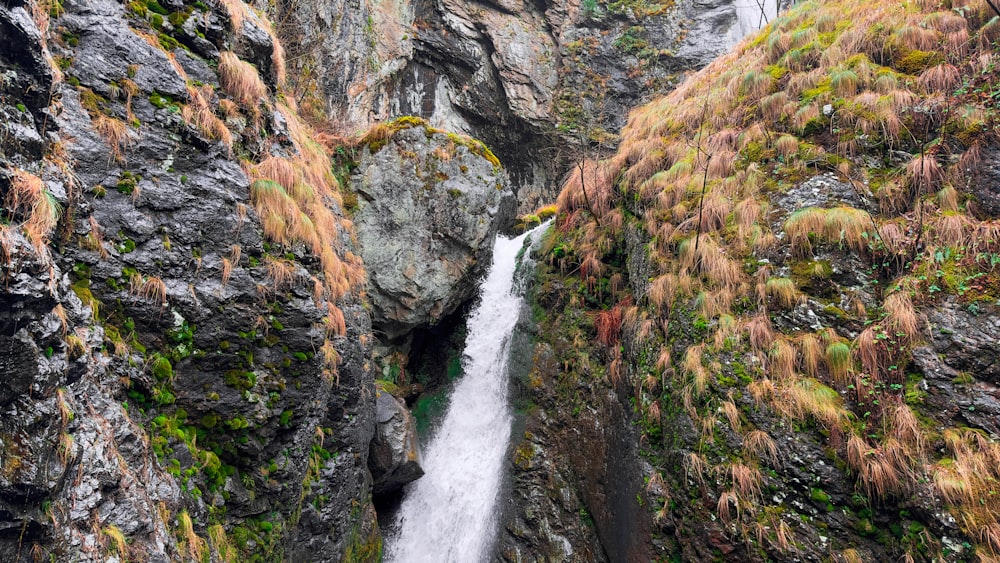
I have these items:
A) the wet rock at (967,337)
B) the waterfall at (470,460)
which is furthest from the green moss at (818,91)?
the waterfall at (470,460)

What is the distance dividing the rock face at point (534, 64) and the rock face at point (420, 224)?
4.89 m

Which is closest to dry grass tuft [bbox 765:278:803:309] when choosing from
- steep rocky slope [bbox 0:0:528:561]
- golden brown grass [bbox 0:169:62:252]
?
steep rocky slope [bbox 0:0:528:561]

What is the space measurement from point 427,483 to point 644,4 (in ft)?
69.1

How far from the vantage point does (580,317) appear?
8.91m

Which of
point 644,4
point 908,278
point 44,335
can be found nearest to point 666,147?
point 908,278

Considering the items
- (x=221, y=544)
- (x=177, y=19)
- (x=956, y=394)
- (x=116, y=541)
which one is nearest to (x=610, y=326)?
(x=956, y=394)

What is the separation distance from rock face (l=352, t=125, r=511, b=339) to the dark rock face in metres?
3.56

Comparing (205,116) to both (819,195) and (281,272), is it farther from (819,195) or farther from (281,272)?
(819,195)

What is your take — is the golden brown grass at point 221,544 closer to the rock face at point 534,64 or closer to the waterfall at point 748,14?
the rock face at point 534,64

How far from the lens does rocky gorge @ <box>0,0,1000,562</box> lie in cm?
336

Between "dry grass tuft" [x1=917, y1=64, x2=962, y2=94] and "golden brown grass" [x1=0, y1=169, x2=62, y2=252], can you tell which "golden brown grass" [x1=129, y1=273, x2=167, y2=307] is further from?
"dry grass tuft" [x1=917, y1=64, x2=962, y2=94]

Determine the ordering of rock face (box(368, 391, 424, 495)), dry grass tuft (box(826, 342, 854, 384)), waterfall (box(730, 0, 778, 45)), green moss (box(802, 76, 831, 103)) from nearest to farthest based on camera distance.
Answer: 1. dry grass tuft (box(826, 342, 854, 384))
2. green moss (box(802, 76, 831, 103))
3. rock face (box(368, 391, 424, 495))
4. waterfall (box(730, 0, 778, 45))

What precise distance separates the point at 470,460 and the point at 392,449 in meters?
1.91

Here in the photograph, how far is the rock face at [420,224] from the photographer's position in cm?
977
